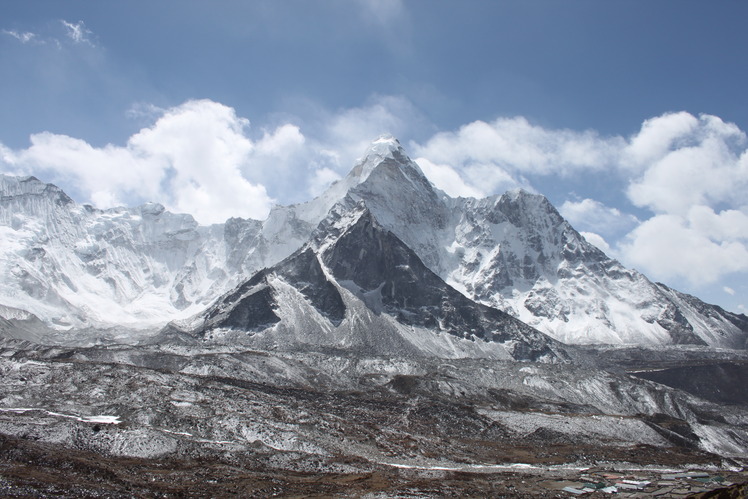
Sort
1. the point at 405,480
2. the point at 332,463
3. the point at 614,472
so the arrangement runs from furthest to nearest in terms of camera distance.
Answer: the point at 614,472, the point at 332,463, the point at 405,480

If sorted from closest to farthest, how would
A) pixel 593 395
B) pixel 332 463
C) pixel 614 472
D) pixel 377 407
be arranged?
pixel 332 463 → pixel 614 472 → pixel 377 407 → pixel 593 395

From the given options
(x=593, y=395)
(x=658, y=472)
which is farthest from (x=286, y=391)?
(x=593, y=395)

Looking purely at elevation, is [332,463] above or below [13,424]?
below

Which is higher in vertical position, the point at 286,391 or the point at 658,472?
the point at 286,391

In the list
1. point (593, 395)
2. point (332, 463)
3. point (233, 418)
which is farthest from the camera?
point (593, 395)

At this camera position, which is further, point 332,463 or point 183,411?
point 183,411

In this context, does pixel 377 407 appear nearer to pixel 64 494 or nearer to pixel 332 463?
pixel 332 463

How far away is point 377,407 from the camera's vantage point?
5477 inches

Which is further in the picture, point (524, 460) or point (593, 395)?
point (593, 395)

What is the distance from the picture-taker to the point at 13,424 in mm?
80500

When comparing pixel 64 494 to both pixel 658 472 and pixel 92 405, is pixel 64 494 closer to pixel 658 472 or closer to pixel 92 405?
pixel 92 405

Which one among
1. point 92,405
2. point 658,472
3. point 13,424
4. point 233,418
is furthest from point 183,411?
point 658,472

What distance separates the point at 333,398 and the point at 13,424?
76053 millimetres

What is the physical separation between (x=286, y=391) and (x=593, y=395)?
107 metres
